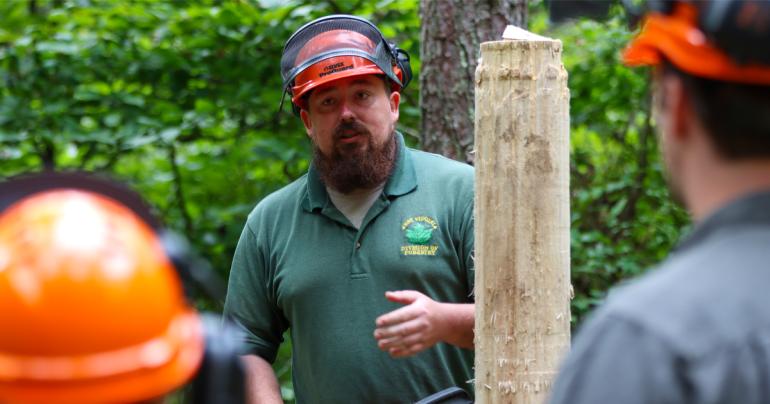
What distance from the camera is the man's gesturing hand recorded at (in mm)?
2754

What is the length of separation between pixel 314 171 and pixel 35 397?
7.40ft

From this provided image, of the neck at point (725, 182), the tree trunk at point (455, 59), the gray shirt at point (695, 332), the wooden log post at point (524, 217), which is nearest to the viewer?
the gray shirt at point (695, 332)

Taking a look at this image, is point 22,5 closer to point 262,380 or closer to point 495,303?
point 262,380

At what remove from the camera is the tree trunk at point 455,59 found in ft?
14.1

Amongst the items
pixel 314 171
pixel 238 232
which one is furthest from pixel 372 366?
pixel 238 232

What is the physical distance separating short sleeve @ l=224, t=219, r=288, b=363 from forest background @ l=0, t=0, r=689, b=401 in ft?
4.94

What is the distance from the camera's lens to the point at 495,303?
2531 mm

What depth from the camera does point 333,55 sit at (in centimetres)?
335

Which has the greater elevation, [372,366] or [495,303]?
[495,303]

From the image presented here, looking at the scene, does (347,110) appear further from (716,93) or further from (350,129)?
(716,93)

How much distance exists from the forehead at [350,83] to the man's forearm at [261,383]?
104 cm

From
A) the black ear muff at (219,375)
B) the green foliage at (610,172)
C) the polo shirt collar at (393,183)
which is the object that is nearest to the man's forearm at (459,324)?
the polo shirt collar at (393,183)

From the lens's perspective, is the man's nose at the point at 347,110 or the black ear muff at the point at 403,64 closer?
the man's nose at the point at 347,110

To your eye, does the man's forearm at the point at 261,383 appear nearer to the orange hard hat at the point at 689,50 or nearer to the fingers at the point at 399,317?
the fingers at the point at 399,317
